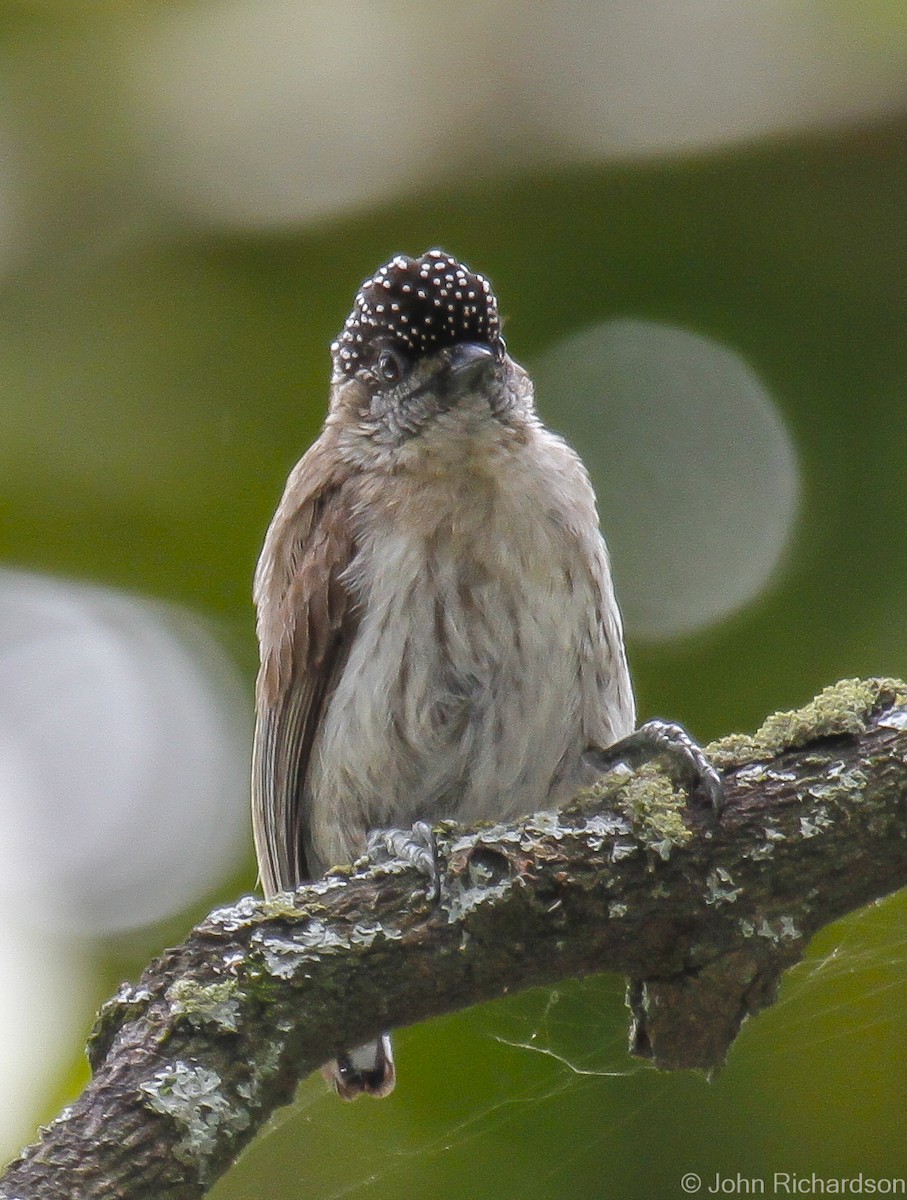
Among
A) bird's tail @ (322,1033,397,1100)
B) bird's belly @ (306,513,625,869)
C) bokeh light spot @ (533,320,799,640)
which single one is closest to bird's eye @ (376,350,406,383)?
bird's belly @ (306,513,625,869)

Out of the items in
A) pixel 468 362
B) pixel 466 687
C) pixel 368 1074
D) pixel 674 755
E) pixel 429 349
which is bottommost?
pixel 368 1074

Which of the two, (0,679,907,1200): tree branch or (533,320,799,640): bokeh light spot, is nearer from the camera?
(0,679,907,1200): tree branch

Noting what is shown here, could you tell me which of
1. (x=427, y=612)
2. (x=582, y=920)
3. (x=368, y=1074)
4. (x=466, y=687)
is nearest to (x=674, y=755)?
(x=582, y=920)

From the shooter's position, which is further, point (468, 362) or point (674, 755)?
point (468, 362)

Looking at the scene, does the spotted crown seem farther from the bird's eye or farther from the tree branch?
the tree branch

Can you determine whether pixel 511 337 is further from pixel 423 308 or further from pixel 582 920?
pixel 582 920

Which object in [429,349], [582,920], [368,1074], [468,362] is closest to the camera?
[582,920]

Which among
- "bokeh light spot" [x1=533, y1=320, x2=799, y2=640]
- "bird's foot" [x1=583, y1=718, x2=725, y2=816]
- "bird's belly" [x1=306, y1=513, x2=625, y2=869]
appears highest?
"bokeh light spot" [x1=533, y1=320, x2=799, y2=640]

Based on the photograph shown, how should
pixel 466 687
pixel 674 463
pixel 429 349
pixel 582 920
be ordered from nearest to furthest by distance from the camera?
pixel 582 920
pixel 466 687
pixel 429 349
pixel 674 463
